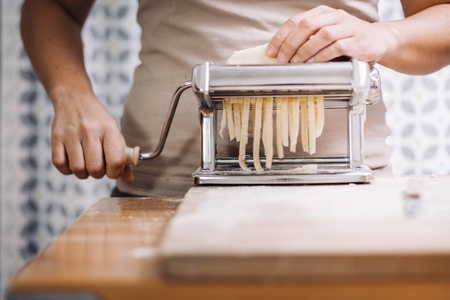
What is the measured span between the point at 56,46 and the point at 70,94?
0.17 meters

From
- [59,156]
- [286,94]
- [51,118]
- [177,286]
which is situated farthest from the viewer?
[51,118]

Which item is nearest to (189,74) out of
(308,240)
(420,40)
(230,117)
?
(230,117)

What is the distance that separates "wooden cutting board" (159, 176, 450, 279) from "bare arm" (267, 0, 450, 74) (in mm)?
335

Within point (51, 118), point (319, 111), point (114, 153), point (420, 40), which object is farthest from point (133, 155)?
point (51, 118)

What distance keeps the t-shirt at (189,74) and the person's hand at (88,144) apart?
0.09 metres

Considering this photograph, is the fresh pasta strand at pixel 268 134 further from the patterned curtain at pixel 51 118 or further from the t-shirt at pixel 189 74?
the patterned curtain at pixel 51 118

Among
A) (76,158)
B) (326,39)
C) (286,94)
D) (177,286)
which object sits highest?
(326,39)

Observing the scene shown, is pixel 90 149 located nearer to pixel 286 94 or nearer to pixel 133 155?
pixel 133 155

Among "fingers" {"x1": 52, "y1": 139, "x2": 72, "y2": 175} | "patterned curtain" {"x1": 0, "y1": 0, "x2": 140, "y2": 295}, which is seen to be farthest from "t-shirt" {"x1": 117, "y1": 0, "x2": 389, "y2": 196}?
"patterned curtain" {"x1": 0, "y1": 0, "x2": 140, "y2": 295}

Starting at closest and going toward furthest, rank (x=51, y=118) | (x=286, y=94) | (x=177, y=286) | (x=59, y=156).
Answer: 1. (x=177, y=286)
2. (x=286, y=94)
3. (x=59, y=156)
4. (x=51, y=118)

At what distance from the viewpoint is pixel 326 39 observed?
813 mm

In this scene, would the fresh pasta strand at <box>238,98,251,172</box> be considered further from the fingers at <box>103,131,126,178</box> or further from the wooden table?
the wooden table

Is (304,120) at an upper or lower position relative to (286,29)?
lower

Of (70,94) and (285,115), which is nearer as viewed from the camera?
(285,115)
